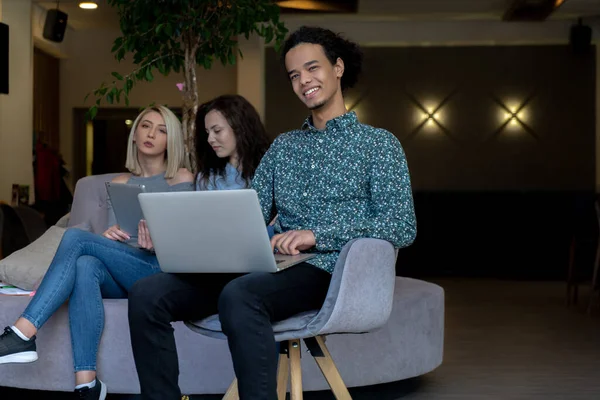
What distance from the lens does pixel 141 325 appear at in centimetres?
209

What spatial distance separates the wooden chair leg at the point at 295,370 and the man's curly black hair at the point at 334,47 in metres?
0.81

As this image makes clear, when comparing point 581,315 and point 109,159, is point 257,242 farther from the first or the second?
point 109,159

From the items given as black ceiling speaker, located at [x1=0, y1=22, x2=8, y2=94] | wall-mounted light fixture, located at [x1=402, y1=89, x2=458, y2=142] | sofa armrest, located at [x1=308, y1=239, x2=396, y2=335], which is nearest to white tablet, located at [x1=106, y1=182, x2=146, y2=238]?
sofa armrest, located at [x1=308, y1=239, x2=396, y2=335]

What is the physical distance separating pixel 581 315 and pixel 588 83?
4011 millimetres

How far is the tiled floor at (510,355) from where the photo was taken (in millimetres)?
3436

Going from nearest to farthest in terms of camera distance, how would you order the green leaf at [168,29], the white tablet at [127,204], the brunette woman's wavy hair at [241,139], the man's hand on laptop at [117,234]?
the white tablet at [127,204]
the man's hand on laptop at [117,234]
the brunette woman's wavy hair at [241,139]
the green leaf at [168,29]

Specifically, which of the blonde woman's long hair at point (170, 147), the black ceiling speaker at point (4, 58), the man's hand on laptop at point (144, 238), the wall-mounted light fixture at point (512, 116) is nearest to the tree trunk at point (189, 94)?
the blonde woman's long hair at point (170, 147)

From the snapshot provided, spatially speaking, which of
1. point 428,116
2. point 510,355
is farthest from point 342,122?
point 428,116

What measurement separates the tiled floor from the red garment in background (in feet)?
14.1

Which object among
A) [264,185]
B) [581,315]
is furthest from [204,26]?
[581,315]

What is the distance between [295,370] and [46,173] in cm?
711

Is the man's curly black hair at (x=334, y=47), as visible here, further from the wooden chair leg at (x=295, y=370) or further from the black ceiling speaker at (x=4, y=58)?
the black ceiling speaker at (x=4, y=58)

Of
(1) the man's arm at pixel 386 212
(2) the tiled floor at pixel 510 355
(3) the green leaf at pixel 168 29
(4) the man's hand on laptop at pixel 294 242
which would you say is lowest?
(2) the tiled floor at pixel 510 355

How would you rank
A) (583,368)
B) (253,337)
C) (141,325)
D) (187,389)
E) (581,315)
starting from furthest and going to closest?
(581,315), (583,368), (187,389), (141,325), (253,337)
